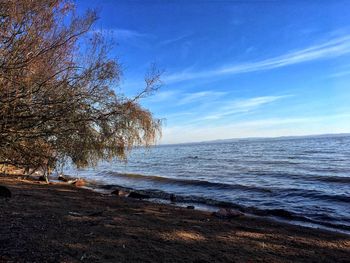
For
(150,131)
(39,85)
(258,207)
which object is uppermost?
(39,85)

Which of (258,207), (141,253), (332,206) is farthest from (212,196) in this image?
(141,253)

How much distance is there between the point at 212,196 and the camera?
69.9ft

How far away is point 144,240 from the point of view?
8680mm

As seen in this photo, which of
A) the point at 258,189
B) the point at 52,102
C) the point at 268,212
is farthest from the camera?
the point at 258,189

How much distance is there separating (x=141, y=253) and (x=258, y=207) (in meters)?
11.4

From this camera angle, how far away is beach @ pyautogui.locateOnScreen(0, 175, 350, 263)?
715 centimetres

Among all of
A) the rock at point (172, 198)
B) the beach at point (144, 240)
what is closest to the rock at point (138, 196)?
the rock at point (172, 198)

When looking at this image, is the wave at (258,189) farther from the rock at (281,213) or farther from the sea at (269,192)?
the rock at (281,213)

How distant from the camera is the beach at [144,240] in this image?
7.15 meters

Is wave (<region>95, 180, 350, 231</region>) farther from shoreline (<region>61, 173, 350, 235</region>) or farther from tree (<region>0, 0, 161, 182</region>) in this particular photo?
tree (<region>0, 0, 161, 182</region>)

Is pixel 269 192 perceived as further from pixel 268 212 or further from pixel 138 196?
pixel 138 196

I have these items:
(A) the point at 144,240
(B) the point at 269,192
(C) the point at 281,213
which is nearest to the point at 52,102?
(A) the point at 144,240

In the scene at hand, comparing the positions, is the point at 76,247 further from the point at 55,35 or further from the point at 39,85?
the point at 55,35

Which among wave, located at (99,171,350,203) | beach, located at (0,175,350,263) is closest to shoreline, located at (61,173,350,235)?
beach, located at (0,175,350,263)
